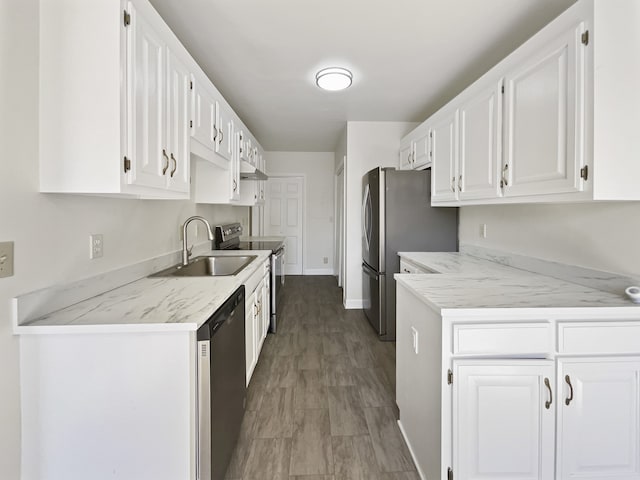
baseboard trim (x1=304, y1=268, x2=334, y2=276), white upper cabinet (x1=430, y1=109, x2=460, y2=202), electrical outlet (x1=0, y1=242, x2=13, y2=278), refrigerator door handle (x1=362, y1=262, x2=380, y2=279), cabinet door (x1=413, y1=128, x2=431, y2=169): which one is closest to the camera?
electrical outlet (x1=0, y1=242, x2=13, y2=278)

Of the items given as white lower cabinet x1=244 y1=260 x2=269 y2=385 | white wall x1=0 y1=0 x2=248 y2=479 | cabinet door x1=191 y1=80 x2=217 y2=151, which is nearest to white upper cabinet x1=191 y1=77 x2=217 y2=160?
cabinet door x1=191 y1=80 x2=217 y2=151

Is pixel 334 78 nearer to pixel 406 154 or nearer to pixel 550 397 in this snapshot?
pixel 406 154

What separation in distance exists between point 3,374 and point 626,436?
2325 mm

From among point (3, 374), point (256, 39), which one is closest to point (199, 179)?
point (256, 39)

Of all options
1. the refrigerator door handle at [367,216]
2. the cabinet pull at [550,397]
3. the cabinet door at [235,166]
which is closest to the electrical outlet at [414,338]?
the cabinet pull at [550,397]

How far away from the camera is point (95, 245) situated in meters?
1.55

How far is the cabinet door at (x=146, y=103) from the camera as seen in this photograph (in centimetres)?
128

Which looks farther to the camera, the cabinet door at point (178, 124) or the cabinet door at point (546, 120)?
the cabinet door at point (178, 124)

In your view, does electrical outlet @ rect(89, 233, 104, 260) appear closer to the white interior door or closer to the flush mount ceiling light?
the flush mount ceiling light

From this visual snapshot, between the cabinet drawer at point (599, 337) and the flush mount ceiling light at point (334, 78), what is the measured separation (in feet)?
7.70

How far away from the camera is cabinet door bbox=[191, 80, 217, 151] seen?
6.50 feet

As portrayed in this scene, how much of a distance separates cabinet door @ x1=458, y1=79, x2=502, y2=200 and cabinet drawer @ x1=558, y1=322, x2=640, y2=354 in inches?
37.1

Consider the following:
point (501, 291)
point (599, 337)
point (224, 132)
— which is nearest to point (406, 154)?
point (224, 132)

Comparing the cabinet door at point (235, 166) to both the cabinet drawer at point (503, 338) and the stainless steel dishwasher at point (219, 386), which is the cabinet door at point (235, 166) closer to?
the stainless steel dishwasher at point (219, 386)
